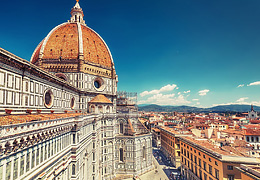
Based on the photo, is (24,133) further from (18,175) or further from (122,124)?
(122,124)

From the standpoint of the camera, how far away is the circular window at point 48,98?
78.6 ft

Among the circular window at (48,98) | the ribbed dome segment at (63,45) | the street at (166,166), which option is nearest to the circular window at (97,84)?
the ribbed dome segment at (63,45)

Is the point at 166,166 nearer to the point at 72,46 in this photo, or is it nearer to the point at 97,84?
the point at 97,84

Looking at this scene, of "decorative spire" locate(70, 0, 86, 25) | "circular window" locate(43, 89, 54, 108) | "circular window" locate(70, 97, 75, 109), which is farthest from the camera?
"decorative spire" locate(70, 0, 86, 25)

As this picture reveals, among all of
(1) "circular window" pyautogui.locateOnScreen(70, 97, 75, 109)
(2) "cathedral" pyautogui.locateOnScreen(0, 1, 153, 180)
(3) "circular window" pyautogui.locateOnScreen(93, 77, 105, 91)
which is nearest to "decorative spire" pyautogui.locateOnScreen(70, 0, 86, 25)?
(2) "cathedral" pyautogui.locateOnScreen(0, 1, 153, 180)

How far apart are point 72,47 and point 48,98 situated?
73.8 ft

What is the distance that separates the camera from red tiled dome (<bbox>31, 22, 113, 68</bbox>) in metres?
42.0

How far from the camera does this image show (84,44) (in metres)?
44.5

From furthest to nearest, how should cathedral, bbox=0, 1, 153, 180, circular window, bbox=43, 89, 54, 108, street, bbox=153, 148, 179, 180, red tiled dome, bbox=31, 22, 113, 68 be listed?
street, bbox=153, 148, 179, 180
red tiled dome, bbox=31, 22, 113, 68
circular window, bbox=43, 89, 54, 108
cathedral, bbox=0, 1, 153, 180

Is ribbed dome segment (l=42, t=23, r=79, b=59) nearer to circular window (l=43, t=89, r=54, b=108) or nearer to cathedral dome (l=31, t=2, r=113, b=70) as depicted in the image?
cathedral dome (l=31, t=2, r=113, b=70)

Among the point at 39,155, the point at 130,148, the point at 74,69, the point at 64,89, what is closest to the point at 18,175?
the point at 39,155

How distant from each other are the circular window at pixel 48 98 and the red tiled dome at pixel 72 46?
19.2 metres

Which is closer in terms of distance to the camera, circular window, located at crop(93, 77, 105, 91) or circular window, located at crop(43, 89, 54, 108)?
circular window, located at crop(43, 89, 54, 108)

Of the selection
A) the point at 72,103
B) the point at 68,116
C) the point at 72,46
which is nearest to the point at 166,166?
the point at 72,103
